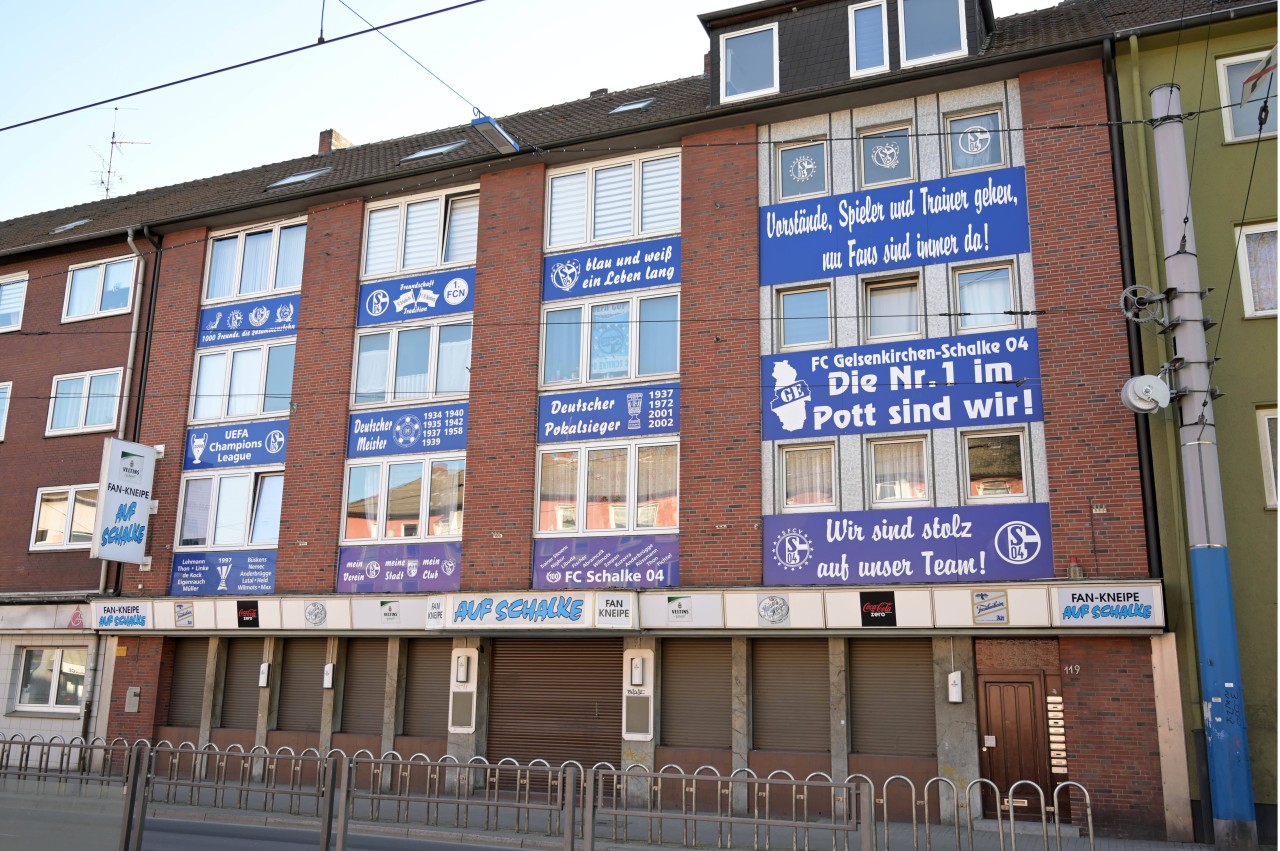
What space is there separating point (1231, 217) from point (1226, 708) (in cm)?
692

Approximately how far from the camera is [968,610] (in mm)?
15773

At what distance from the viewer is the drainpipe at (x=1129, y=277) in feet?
50.2

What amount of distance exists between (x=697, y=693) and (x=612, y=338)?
6118 mm

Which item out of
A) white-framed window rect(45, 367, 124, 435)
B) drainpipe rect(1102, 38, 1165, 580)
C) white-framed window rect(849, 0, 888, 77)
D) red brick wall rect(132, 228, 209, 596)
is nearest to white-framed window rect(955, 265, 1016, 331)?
drainpipe rect(1102, 38, 1165, 580)

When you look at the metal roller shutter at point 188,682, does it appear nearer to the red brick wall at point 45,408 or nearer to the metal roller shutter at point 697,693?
the red brick wall at point 45,408

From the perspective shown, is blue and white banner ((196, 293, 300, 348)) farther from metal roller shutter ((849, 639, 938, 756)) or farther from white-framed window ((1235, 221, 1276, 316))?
white-framed window ((1235, 221, 1276, 316))

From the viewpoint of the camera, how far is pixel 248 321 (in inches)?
901

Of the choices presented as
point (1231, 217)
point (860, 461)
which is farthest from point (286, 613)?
point (1231, 217)

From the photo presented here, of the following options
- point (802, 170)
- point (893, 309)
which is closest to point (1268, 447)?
point (893, 309)

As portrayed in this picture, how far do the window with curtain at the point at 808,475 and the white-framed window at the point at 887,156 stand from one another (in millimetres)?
4461

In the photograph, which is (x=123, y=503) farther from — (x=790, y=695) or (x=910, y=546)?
(x=910, y=546)

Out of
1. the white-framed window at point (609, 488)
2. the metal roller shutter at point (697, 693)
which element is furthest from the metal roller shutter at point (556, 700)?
the white-framed window at point (609, 488)

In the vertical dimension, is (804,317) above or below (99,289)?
below

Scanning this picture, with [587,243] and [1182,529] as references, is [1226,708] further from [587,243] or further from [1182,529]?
[587,243]
